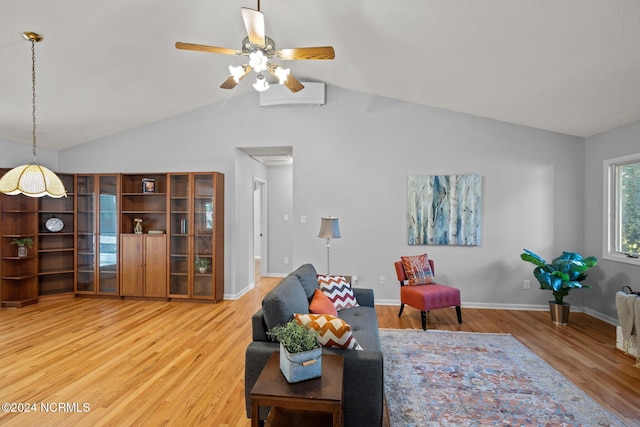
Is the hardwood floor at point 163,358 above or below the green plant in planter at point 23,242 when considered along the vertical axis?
below

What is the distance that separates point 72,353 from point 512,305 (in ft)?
17.6

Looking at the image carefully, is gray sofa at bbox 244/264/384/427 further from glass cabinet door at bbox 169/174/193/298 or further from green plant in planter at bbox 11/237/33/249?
green plant in planter at bbox 11/237/33/249

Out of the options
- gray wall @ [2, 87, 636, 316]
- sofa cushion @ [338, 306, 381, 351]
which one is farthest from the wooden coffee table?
gray wall @ [2, 87, 636, 316]

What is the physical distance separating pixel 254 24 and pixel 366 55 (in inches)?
69.3

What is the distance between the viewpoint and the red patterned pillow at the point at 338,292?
312 cm

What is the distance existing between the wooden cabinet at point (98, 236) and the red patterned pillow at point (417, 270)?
440 centimetres

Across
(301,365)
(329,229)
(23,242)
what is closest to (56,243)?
(23,242)

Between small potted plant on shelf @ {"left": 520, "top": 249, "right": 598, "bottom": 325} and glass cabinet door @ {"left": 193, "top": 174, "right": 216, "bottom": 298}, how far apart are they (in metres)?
4.50

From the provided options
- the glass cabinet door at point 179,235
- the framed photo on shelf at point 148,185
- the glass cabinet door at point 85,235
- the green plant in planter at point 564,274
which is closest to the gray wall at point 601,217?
the green plant in planter at point 564,274

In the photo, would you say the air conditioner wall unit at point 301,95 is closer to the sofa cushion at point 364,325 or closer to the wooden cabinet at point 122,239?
the wooden cabinet at point 122,239

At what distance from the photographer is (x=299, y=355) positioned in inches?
62.4

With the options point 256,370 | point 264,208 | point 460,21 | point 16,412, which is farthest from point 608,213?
point 16,412

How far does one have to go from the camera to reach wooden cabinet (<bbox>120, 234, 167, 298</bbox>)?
195 inches

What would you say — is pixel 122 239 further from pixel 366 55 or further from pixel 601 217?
pixel 601 217
